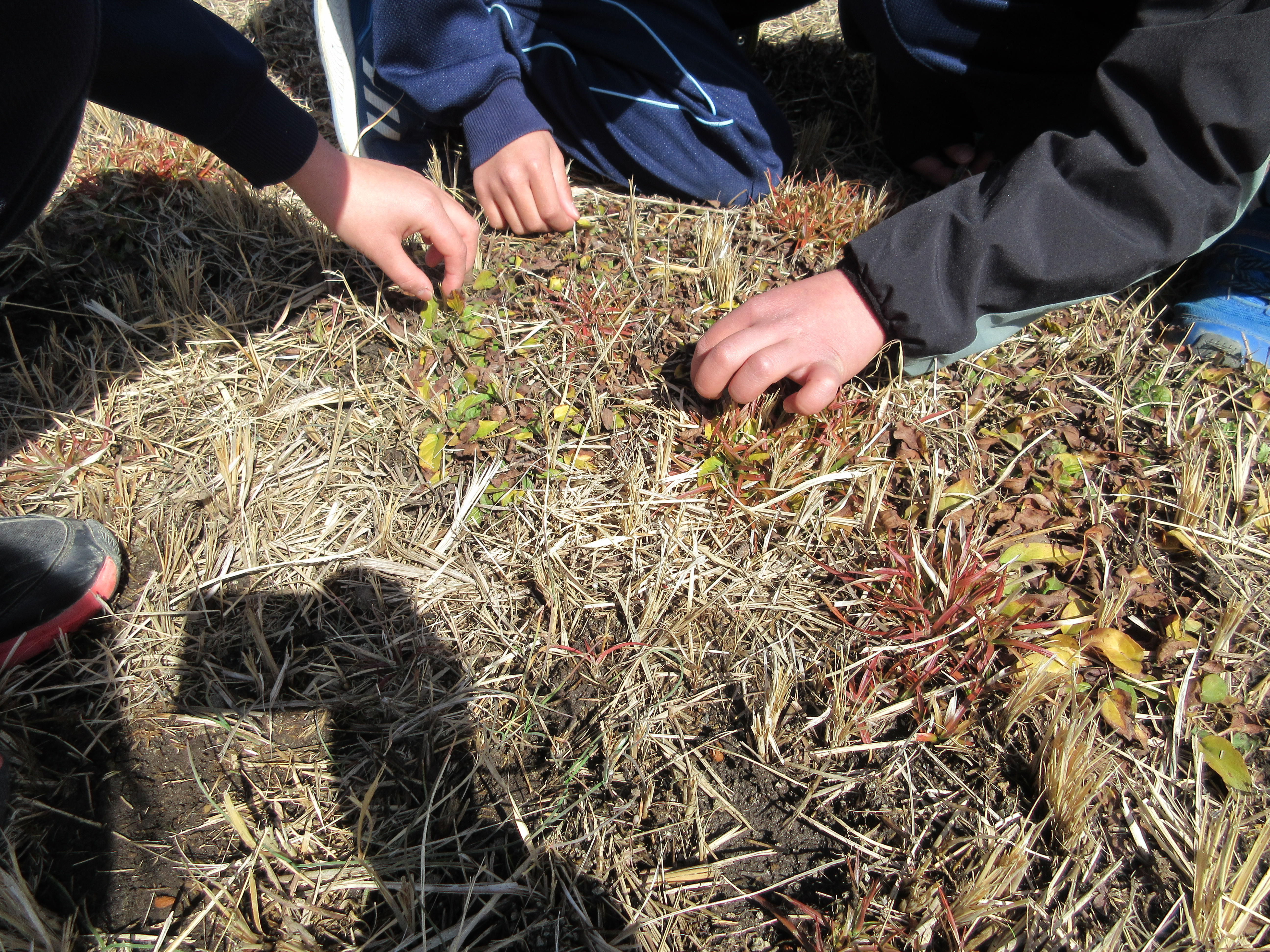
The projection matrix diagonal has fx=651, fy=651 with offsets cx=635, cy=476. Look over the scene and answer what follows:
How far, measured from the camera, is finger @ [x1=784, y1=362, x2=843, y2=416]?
60.0 inches

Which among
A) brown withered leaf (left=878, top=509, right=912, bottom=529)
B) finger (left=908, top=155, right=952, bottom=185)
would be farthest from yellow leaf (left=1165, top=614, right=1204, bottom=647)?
finger (left=908, top=155, right=952, bottom=185)

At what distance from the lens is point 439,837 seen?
4.07ft

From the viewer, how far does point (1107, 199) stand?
1603mm

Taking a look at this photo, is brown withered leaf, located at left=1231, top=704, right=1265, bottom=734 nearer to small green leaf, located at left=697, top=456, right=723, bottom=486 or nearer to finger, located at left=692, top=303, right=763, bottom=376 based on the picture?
small green leaf, located at left=697, top=456, right=723, bottom=486

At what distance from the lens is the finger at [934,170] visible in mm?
2430

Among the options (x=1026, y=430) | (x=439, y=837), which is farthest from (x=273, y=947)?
(x=1026, y=430)

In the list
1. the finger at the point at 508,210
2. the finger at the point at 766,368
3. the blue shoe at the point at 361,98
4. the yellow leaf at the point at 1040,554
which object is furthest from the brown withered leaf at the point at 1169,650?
the blue shoe at the point at 361,98

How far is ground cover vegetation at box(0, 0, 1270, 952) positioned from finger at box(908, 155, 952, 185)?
49 cm

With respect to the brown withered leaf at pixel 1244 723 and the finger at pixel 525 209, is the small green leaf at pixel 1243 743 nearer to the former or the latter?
the brown withered leaf at pixel 1244 723

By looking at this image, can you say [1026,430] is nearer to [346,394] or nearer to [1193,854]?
[1193,854]

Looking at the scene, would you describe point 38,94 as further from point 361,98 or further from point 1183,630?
point 1183,630

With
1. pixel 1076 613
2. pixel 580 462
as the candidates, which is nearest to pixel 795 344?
pixel 580 462

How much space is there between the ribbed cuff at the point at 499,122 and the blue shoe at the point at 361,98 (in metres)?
0.29

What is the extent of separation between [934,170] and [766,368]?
152cm
